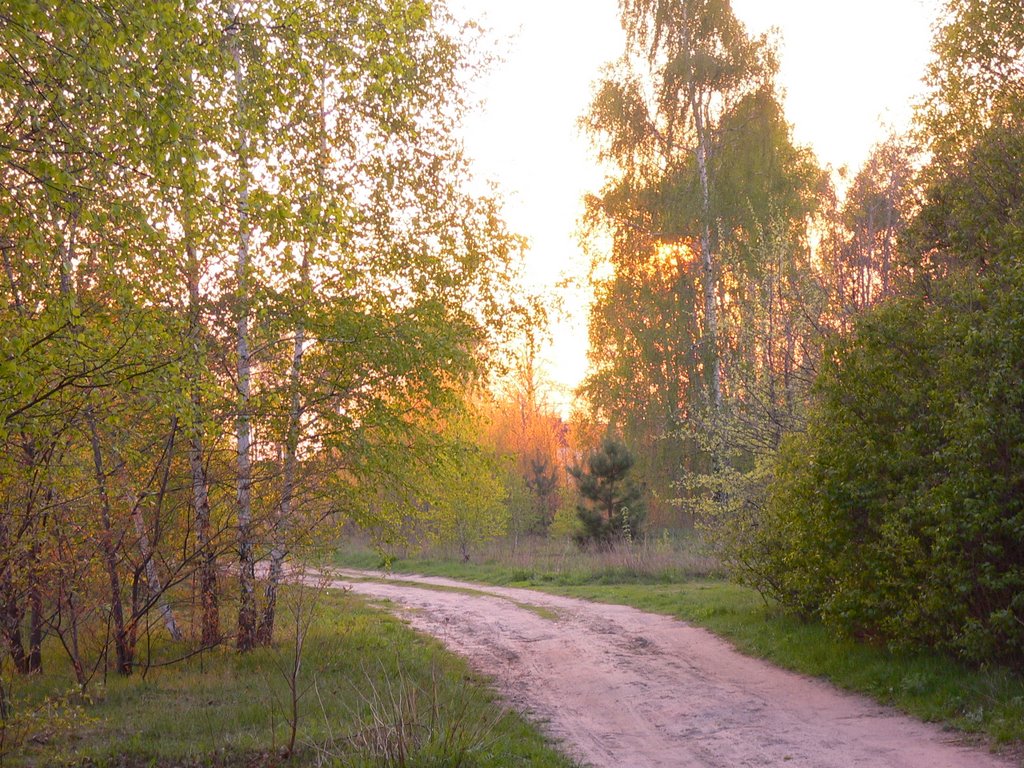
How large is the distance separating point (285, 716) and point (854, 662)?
6.51 m

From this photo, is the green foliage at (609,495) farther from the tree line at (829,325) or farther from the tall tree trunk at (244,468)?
the tall tree trunk at (244,468)

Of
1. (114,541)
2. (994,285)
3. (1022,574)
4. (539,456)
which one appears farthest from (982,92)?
(539,456)

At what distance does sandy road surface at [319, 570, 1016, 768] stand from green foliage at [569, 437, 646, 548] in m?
13.3

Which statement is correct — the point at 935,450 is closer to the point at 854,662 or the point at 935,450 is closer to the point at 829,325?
the point at 854,662

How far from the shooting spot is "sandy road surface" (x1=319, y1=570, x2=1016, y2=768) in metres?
7.44

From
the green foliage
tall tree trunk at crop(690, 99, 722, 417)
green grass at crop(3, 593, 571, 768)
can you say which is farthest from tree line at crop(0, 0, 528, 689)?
the green foliage

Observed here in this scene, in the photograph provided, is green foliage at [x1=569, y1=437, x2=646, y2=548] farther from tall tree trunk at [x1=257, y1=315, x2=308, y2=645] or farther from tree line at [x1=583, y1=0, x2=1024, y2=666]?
tall tree trunk at [x1=257, y1=315, x2=308, y2=645]

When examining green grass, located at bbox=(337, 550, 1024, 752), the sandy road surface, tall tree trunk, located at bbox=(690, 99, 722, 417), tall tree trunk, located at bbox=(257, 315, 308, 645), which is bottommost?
the sandy road surface

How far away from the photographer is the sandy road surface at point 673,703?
744 cm

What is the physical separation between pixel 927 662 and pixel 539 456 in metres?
39.0

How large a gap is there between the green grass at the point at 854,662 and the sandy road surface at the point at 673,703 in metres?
0.26

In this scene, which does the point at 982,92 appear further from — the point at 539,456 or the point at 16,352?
the point at 539,456

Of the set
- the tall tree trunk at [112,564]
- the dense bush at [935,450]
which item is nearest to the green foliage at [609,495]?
the dense bush at [935,450]

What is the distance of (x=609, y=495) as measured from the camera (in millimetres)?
29953
